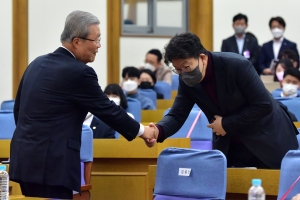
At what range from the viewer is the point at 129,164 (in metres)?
4.51

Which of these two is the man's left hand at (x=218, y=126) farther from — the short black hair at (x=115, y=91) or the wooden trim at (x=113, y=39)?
the wooden trim at (x=113, y=39)

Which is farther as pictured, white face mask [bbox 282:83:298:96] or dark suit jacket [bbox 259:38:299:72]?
dark suit jacket [bbox 259:38:299:72]

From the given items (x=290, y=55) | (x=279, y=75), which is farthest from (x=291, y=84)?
(x=290, y=55)

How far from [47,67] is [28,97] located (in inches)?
6.6

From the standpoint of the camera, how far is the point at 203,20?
992 cm

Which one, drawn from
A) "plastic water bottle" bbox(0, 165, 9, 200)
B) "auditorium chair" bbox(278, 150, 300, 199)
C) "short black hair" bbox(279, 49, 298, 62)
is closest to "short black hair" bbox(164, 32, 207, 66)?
"auditorium chair" bbox(278, 150, 300, 199)

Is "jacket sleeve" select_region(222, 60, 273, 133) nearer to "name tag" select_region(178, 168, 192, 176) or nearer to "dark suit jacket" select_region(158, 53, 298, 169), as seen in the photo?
"dark suit jacket" select_region(158, 53, 298, 169)

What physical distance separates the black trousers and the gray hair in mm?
702

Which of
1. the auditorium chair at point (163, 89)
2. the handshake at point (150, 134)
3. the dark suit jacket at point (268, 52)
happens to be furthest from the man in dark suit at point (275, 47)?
the handshake at point (150, 134)

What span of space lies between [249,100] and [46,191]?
3.55 feet

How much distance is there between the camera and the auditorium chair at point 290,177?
9.52 ft

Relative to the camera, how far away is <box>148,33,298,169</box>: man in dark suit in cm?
330

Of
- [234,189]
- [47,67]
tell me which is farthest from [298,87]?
[47,67]

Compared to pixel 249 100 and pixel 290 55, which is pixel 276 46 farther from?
pixel 249 100
